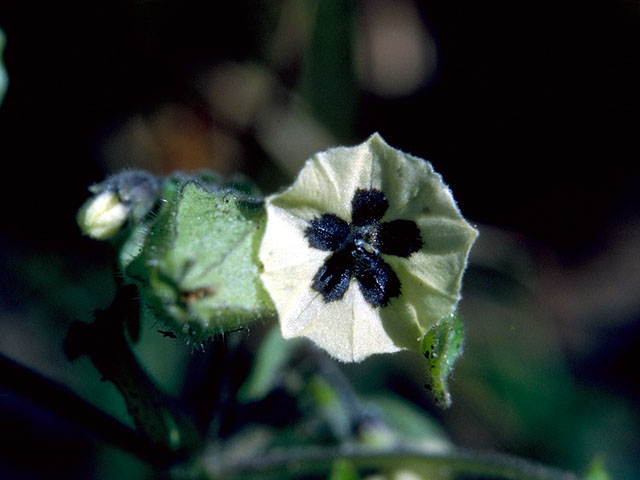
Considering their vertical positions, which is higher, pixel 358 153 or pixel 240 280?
pixel 358 153

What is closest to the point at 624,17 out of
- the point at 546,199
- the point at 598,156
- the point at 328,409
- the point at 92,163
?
the point at 598,156

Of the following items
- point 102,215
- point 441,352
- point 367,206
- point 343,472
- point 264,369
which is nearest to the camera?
point 441,352

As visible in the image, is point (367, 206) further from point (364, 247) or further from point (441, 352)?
point (441, 352)

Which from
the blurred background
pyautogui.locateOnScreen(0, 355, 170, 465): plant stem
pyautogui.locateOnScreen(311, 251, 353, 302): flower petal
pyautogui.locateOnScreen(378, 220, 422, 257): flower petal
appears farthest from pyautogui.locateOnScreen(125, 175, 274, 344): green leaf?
the blurred background

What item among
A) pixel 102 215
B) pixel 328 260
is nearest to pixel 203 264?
pixel 328 260

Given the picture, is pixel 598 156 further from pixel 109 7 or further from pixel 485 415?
pixel 109 7

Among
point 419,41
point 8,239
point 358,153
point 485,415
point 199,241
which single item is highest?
point 358,153

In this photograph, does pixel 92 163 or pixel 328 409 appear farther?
pixel 92 163
